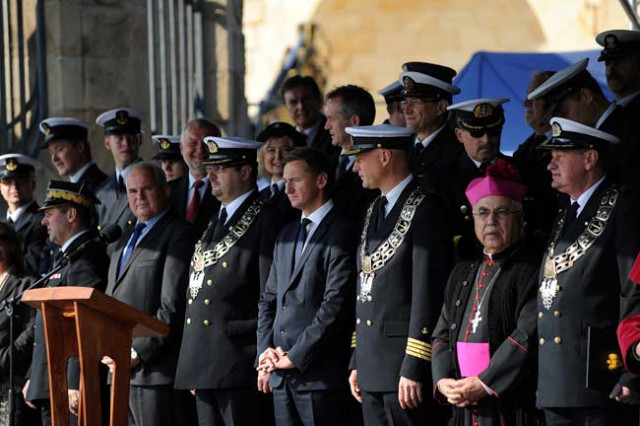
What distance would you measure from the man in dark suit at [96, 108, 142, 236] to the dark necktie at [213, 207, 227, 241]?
1179mm

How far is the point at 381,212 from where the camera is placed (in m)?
7.50

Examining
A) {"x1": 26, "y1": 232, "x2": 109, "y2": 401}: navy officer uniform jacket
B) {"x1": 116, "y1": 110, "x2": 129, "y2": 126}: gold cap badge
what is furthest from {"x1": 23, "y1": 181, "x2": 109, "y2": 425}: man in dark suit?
{"x1": 116, "y1": 110, "x2": 129, "y2": 126}: gold cap badge

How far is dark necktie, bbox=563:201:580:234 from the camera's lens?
660cm

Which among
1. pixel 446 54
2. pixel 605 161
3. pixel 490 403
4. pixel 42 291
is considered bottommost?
pixel 490 403

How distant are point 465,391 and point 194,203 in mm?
2900

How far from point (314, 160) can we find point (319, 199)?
0.64 feet

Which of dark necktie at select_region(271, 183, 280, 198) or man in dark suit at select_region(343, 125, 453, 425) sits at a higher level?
dark necktie at select_region(271, 183, 280, 198)

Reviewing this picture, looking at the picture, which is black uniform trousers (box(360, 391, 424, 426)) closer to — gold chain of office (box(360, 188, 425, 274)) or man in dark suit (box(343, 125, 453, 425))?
man in dark suit (box(343, 125, 453, 425))

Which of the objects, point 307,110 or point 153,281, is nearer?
point 153,281

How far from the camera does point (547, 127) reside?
795cm

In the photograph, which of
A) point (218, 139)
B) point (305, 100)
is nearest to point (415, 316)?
point (218, 139)

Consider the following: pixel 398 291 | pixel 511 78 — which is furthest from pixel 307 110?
pixel 511 78

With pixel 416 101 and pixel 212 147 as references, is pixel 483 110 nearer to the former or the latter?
pixel 416 101

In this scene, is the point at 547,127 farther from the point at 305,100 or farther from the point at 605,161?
the point at 305,100
